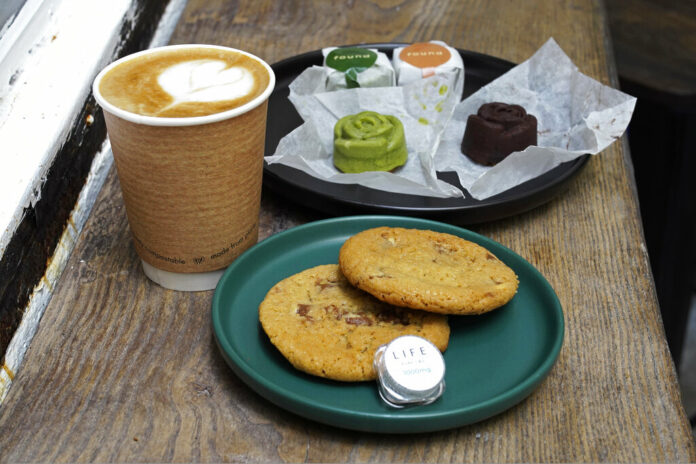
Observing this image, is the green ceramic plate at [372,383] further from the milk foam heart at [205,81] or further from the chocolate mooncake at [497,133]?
the chocolate mooncake at [497,133]

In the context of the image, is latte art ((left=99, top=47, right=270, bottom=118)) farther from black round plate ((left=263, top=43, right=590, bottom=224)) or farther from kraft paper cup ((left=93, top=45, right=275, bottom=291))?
black round plate ((left=263, top=43, right=590, bottom=224))

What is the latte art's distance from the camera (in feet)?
2.83

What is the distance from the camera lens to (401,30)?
68.8 inches

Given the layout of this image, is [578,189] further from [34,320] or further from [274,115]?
[34,320]

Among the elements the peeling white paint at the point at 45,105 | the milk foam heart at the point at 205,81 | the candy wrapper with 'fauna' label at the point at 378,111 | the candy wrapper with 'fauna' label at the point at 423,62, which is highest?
the milk foam heart at the point at 205,81

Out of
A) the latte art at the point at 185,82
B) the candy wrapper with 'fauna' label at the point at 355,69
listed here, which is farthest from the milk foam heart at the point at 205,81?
the candy wrapper with 'fauna' label at the point at 355,69

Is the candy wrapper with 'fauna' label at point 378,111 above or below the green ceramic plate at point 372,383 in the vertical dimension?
below

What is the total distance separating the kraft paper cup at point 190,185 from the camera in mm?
827

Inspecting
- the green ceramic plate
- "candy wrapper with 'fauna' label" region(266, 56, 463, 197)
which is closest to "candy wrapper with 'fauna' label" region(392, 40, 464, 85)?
"candy wrapper with 'fauna' label" region(266, 56, 463, 197)

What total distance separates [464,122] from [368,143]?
0.29 m

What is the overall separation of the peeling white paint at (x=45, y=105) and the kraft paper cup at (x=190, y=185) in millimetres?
140

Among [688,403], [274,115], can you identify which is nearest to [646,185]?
[688,403]

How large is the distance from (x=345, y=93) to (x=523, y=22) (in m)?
0.60

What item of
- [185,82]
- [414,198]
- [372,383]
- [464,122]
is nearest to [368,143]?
[414,198]
